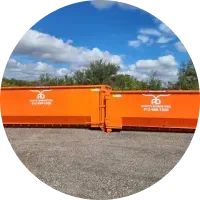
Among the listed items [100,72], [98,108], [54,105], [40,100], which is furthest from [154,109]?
[100,72]

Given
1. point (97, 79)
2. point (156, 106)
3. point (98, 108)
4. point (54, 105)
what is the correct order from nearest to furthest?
1. point (156, 106)
2. point (98, 108)
3. point (54, 105)
4. point (97, 79)

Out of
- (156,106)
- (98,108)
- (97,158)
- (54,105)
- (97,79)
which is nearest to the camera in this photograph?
(97,158)

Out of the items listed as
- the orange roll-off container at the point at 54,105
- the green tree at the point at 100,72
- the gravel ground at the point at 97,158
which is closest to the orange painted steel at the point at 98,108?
the orange roll-off container at the point at 54,105

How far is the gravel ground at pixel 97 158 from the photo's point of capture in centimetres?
372

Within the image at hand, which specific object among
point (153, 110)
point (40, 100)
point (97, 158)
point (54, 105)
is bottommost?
point (97, 158)

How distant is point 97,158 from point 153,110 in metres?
2.91

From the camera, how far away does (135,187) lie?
366 cm

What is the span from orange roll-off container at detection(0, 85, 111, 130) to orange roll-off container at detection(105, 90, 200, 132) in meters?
0.37

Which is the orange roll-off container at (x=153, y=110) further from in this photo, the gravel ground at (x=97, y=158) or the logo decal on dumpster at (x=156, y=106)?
the gravel ground at (x=97, y=158)

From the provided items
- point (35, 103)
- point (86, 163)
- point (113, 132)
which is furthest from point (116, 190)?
point (35, 103)

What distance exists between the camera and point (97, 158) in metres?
5.07

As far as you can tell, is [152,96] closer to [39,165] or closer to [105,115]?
[105,115]

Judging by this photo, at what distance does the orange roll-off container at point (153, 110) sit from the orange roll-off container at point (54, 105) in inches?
14.6

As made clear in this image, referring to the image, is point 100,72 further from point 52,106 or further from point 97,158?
point 97,158
